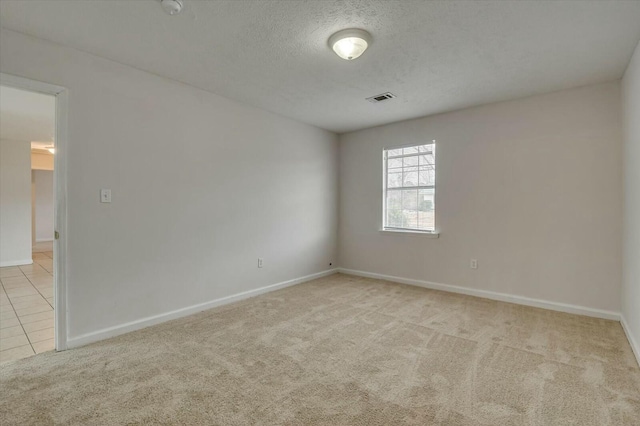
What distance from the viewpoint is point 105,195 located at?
8.95 feet

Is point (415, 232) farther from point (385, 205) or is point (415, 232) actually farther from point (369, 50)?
point (369, 50)

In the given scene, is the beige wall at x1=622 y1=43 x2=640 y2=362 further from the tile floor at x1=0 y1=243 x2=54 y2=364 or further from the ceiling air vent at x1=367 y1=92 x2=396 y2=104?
the tile floor at x1=0 y1=243 x2=54 y2=364

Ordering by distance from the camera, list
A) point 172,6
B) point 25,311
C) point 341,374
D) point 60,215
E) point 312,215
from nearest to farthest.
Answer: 1. point 172,6
2. point 341,374
3. point 60,215
4. point 25,311
5. point 312,215

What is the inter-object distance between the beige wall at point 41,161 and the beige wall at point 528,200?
29.1 ft

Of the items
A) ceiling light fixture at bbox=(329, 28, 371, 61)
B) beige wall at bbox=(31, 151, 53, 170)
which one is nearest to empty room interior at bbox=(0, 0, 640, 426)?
ceiling light fixture at bbox=(329, 28, 371, 61)

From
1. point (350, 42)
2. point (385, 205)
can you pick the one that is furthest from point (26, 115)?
point (385, 205)

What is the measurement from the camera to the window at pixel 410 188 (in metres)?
4.45

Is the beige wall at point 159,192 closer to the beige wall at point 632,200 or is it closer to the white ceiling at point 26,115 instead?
the white ceiling at point 26,115

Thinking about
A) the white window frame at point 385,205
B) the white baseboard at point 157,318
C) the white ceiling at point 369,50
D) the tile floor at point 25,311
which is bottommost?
the tile floor at point 25,311

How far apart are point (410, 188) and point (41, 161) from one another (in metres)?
9.35

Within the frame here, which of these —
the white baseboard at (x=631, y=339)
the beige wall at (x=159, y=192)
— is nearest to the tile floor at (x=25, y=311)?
the beige wall at (x=159, y=192)

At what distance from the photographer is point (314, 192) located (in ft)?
16.3

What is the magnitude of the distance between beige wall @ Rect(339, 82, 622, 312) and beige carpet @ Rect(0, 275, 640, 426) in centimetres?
54

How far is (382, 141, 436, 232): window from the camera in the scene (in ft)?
14.6
